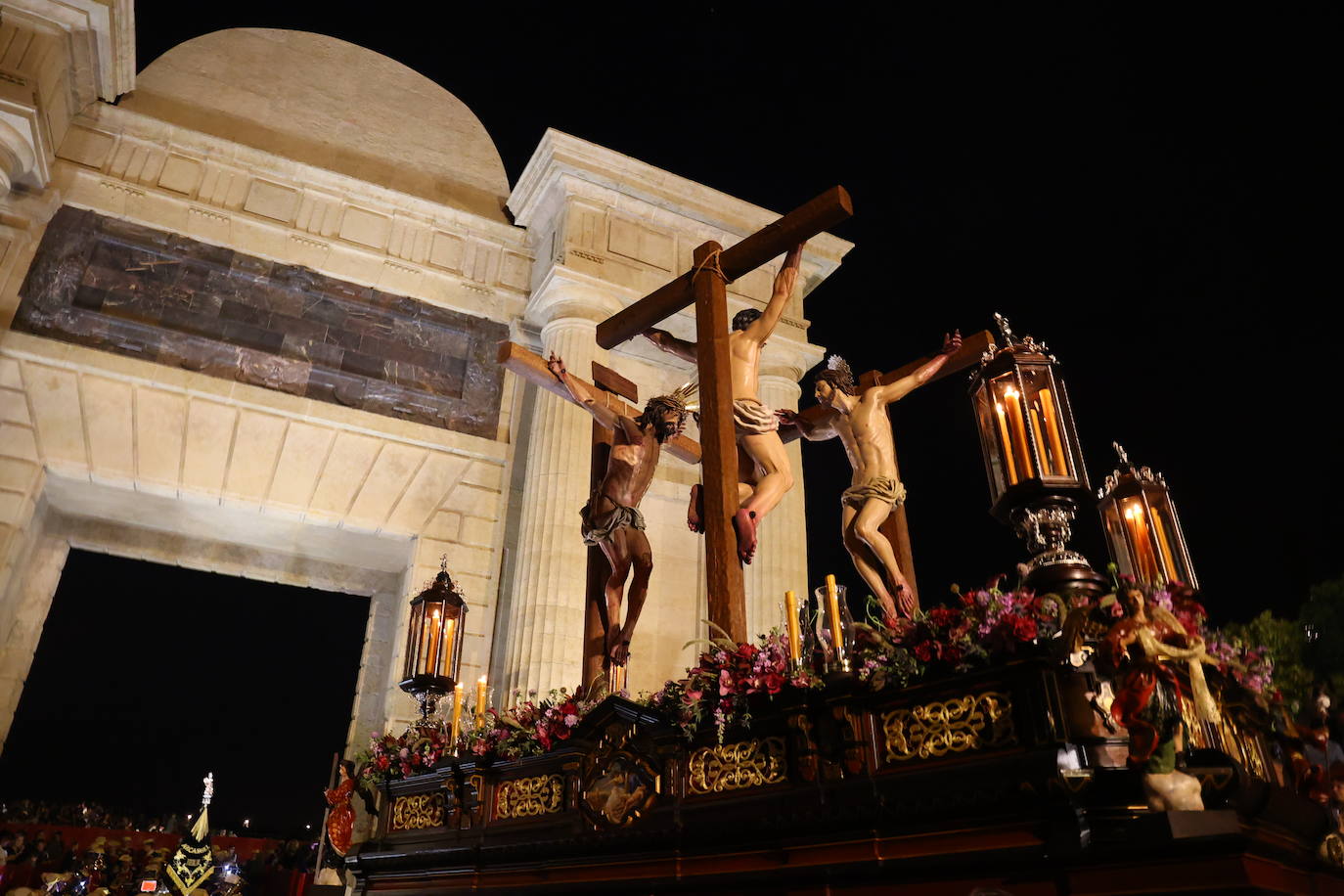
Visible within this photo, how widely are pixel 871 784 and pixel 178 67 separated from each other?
40.0 ft

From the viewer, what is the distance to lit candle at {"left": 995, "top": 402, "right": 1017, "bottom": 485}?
361cm

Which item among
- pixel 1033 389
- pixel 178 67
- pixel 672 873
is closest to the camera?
pixel 672 873

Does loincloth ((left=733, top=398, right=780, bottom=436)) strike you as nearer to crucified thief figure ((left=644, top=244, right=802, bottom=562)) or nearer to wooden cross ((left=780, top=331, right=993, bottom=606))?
crucified thief figure ((left=644, top=244, right=802, bottom=562))

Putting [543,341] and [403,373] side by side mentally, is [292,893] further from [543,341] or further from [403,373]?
[543,341]

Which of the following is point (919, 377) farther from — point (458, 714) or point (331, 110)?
point (331, 110)

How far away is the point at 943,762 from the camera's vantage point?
291 centimetres

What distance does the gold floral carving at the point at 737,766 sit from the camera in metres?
3.37

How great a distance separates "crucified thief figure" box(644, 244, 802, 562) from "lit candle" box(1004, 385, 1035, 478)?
5.05ft

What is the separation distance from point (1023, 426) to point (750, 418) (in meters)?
1.97

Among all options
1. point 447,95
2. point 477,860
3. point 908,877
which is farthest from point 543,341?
point 908,877

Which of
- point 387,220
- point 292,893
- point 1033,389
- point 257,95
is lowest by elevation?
point 292,893

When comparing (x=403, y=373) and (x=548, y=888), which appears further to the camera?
(x=403, y=373)

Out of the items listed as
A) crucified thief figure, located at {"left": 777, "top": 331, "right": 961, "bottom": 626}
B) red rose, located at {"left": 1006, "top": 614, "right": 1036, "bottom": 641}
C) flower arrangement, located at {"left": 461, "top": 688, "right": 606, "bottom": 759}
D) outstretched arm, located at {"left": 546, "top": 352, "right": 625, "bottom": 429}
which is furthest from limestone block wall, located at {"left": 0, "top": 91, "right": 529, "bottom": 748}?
red rose, located at {"left": 1006, "top": 614, "right": 1036, "bottom": 641}

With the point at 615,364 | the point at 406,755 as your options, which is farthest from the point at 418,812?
the point at 615,364
